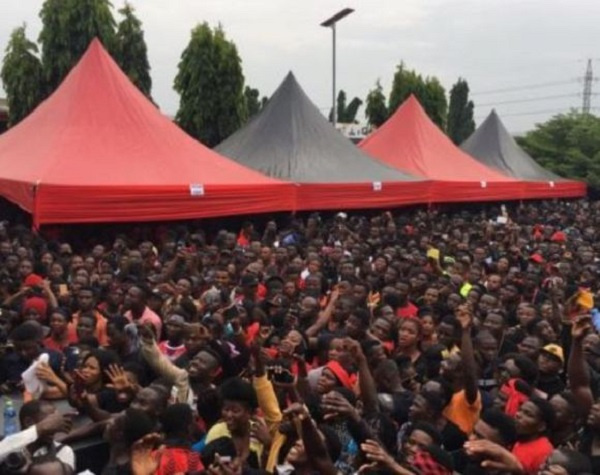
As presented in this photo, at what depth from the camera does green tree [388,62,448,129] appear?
103ft

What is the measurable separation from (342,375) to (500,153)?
2096 cm

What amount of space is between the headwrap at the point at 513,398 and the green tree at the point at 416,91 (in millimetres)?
27478

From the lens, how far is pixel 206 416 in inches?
168

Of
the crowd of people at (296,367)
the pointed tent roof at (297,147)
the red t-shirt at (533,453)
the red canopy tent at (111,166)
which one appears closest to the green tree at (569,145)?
the pointed tent roof at (297,147)

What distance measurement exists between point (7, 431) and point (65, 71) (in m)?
20.5

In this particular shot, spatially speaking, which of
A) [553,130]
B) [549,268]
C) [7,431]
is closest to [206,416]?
[7,431]

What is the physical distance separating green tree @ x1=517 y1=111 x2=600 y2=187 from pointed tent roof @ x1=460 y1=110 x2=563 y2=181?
564 cm

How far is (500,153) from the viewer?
2455cm

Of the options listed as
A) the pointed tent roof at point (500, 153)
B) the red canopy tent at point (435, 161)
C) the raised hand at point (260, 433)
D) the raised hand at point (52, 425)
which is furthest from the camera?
the pointed tent roof at point (500, 153)

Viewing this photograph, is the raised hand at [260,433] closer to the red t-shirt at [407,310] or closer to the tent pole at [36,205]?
the red t-shirt at [407,310]

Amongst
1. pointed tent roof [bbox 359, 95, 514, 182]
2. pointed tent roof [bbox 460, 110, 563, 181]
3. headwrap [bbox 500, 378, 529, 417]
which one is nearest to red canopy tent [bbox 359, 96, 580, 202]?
pointed tent roof [bbox 359, 95, 514, 182]

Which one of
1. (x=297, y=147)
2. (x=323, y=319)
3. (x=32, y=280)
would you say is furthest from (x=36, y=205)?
(x=297, y=147)

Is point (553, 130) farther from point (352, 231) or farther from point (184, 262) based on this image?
point (184, 262)

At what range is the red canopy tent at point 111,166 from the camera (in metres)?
11.7
